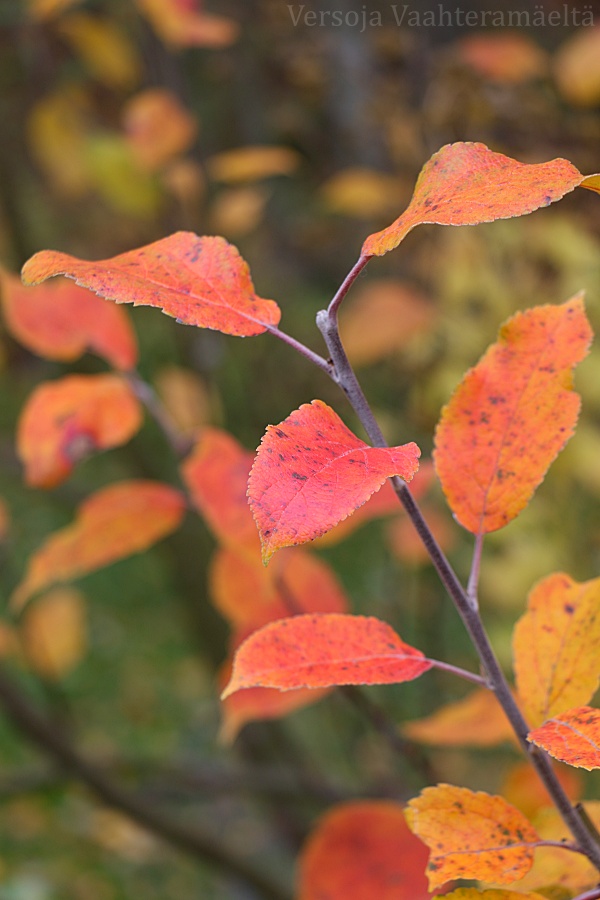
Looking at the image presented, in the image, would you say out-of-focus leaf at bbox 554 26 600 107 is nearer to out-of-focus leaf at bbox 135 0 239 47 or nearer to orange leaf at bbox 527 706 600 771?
out-of-focus leaf at bbox 135 0 239 47

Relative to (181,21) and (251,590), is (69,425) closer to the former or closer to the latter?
(251,590)

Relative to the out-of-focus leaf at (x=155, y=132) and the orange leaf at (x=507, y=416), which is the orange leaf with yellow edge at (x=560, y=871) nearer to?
the orange leaf at (x=507, y=416)

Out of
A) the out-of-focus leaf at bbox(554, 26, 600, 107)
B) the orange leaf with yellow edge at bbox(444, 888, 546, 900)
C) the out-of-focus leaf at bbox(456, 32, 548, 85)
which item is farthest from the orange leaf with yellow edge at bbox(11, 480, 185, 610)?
the out-of-focus leaf at bbox(554, 26, 600, 107)

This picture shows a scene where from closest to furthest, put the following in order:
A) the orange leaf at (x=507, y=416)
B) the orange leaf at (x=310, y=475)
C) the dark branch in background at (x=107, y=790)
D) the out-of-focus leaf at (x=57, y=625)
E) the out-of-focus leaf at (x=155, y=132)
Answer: the orange leaf at (x=310, y=475) < the orange leaf at (x=507, y=416) < the dark branch in background at (x=107, y=790) < the out-of-focus leaf at (x=155, y=132) < the out-of-focus leaf at (x=57, y=625)

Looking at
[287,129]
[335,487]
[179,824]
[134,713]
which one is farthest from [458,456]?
[134,713]

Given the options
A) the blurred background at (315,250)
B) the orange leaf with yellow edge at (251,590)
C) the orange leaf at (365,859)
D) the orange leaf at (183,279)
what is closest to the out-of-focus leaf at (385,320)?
the blurred background at (315,250)

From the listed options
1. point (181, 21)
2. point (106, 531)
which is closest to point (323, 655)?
point (106, 531)
